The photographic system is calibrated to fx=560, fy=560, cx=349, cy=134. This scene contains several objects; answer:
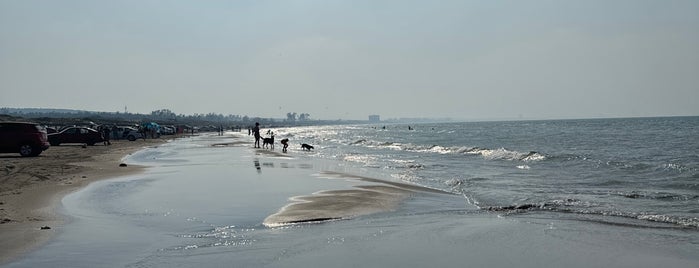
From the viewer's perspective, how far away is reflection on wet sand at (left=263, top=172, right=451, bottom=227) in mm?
10695

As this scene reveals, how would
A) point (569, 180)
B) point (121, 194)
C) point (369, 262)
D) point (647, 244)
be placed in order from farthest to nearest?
point (569, 180), point (121, 194), point (647, 244), point (369, 262)

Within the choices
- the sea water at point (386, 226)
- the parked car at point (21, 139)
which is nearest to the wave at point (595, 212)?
the sea water at point (386, 226)

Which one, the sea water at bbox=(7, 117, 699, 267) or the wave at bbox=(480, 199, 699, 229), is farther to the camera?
the wave at bbox=(480, 199, 699, 229)

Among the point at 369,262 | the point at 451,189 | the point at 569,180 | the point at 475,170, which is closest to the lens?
the point at 369,262

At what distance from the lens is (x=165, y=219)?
10.4 m

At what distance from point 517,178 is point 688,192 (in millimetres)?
5753

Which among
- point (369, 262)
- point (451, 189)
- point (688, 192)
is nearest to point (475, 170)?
point (451, 189)

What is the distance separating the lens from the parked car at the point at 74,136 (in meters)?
44.0

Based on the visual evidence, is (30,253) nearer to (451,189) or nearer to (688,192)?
(451,189)

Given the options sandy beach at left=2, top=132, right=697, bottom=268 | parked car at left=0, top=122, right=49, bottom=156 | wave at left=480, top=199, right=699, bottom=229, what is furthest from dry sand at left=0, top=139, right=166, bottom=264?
wave at left=480, top=199, right=699, bottom=229

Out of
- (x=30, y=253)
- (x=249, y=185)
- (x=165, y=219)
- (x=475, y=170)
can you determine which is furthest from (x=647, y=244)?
(x=475, y=170)

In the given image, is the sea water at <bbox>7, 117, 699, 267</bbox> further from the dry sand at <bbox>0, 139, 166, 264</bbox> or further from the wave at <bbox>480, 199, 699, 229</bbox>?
the dry sand at <bbox>0, 139, 166, 264</bbox>

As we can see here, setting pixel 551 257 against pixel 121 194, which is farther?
pixel 121 194

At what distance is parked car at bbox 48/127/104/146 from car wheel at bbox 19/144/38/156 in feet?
56.2
